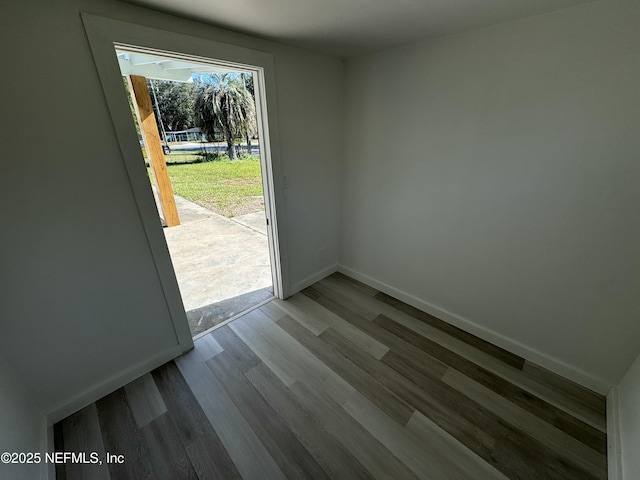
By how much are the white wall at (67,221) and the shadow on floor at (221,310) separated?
1.31 feet

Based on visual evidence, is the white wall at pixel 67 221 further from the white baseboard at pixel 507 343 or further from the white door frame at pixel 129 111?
the white baseboard at pixel 507 343

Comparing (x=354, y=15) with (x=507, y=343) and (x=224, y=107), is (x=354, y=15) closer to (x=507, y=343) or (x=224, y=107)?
(x=507, y=343)

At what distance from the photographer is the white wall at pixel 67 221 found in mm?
1044

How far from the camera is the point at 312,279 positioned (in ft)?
8.91

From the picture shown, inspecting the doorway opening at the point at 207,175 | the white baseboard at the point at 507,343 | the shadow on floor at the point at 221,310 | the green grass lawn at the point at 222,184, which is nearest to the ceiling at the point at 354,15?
the doorway opening at the point at 207,175

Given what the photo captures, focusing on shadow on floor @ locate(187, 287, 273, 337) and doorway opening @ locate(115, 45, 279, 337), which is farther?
doorway opening @ locate(115, 45, 279, 337)

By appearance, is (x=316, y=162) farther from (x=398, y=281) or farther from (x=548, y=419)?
(x=548, y=419)

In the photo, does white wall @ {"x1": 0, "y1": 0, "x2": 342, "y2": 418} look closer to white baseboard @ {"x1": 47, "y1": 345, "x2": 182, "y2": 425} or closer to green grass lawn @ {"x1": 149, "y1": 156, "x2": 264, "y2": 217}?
white baseboard @ {"x1": 47, "y1": 345, "x2": 182, "y2": 425}

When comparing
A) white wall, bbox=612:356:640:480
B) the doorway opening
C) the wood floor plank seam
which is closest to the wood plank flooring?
the wood floor plank seam

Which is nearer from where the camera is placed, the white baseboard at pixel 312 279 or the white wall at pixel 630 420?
the white wall at pixel 630 420

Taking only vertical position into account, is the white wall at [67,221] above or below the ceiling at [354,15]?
below

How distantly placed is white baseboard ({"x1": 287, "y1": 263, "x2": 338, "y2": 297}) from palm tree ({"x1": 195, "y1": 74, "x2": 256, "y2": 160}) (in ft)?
17.8

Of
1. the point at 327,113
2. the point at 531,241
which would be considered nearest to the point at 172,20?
the point at 327,113

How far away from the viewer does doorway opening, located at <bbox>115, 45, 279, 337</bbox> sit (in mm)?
2293
